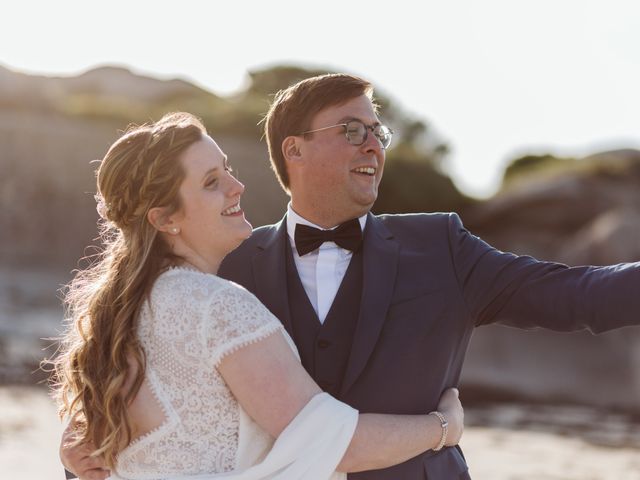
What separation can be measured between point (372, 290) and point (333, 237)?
0.85ft

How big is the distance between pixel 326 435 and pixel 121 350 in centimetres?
51

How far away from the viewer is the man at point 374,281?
8.79ft

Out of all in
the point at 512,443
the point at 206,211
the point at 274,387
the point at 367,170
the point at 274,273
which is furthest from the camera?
the point at 512,443

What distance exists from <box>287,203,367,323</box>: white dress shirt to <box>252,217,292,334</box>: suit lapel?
5 centimetres

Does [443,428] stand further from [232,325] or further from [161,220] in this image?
[161,220]

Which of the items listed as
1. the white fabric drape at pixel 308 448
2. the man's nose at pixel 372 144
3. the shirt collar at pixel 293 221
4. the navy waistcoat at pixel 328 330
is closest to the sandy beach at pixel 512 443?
the shirt collar at pixel 293 221

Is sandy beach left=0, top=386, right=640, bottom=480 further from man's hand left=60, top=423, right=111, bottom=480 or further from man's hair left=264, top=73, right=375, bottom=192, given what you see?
man's hand left=60, top=423, right=111, bottom=480

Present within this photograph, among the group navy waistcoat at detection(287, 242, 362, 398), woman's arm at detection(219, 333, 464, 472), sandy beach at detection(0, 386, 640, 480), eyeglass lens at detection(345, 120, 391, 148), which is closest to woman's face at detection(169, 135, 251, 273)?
woman's arm at detection(219, 333, 464, 472)

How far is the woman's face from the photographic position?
2.36 metres

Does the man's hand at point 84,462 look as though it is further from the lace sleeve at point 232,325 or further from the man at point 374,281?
the man at point 374,281

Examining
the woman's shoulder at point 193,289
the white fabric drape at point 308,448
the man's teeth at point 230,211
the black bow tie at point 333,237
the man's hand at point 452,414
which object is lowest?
the man's hand at point 452,414

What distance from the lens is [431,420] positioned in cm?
248

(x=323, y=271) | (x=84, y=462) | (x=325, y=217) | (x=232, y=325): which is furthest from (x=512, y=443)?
(x=232, y=325)

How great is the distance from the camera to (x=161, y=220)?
2357 millimetres
